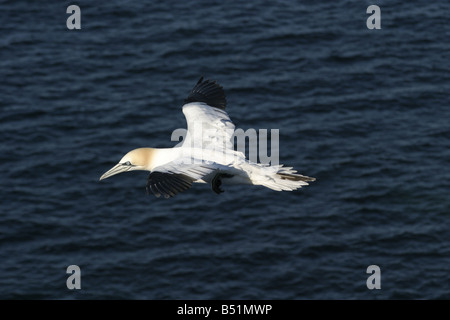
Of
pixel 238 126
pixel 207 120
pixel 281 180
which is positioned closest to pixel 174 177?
pixel 281 180

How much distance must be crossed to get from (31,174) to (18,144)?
7.30 ft

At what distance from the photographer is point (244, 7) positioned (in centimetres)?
6775

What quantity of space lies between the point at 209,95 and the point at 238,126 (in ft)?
86.9

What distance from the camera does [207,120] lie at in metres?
31.3

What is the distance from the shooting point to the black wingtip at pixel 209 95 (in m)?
32.3

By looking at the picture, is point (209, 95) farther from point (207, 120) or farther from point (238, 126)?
point (238, 126)

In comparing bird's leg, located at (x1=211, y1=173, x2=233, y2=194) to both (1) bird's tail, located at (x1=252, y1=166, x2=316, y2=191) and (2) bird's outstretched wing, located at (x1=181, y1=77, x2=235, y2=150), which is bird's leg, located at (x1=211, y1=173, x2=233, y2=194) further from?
(2) bird's outstretched wing, located at (x1=181, y1=77, x2=235, y2=150)

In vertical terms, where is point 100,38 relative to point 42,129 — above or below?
above

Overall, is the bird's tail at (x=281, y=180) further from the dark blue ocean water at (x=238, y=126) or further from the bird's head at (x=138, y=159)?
the dark blue ocean water at (x=238, y=126)

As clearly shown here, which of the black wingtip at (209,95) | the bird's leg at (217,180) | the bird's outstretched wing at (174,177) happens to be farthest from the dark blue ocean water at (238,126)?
the bird's outstretched wing at (174,177)

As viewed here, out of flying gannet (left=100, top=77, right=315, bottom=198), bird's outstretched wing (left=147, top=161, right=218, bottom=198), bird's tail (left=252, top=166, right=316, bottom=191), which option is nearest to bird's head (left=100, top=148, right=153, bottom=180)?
flying gannet (left=100, top=77, right=315, bottom=198)

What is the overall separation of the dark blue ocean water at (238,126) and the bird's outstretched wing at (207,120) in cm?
2296

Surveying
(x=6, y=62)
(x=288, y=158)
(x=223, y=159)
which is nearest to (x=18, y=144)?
(x=6, y=62)
